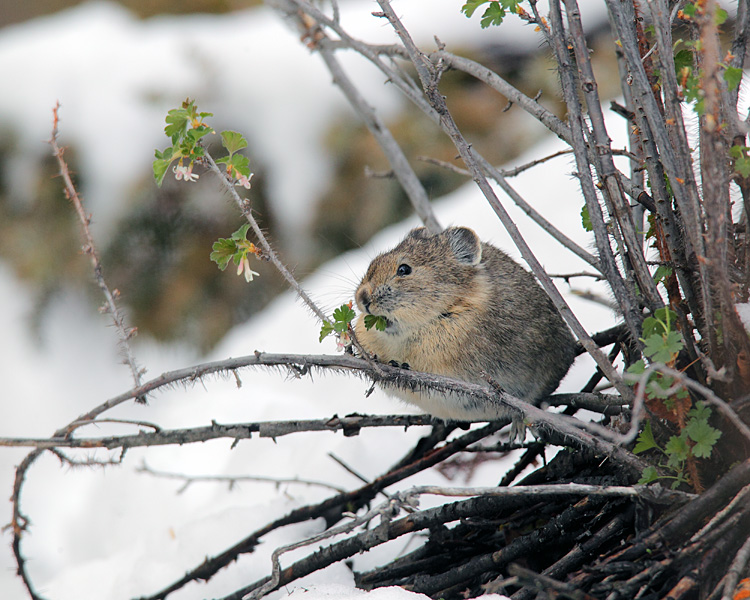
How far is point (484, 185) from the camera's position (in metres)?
2.02

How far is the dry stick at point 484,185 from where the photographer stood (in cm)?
196

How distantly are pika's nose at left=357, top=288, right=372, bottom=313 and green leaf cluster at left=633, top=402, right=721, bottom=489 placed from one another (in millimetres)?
1116

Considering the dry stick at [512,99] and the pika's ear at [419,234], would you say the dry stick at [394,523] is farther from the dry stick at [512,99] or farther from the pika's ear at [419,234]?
the pika's ear at [419,234]

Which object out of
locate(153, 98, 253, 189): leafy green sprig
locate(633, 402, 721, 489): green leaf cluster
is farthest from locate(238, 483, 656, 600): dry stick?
locate(153, 98, 253, 189): leafy green sprig

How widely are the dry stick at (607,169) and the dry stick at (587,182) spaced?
3 cm

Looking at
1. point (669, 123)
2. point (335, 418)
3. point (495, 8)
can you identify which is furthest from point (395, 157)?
point (669, 123)

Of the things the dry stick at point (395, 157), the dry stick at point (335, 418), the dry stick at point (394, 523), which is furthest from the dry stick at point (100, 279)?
the dry stick at point (395, 157)

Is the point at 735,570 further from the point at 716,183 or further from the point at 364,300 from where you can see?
the point at 364,300

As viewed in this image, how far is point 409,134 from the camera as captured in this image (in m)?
6.41

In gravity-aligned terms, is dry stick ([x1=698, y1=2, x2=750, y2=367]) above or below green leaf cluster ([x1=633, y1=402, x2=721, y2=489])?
above

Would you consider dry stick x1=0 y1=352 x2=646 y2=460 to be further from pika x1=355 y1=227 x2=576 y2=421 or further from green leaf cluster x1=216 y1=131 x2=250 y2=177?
green leaf cluster x1=216 y1=131 x2=250 y2=177

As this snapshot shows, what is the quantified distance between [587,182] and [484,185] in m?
0.28

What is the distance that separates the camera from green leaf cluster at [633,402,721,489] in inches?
71.3

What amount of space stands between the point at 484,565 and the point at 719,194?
47.6 inches
